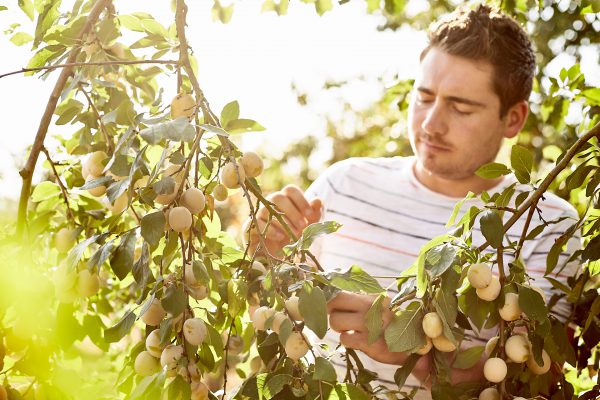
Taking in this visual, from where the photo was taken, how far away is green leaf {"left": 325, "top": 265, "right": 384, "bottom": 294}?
964mm

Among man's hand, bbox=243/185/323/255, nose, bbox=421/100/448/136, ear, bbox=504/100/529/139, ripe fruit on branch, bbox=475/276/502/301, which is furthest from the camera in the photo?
ear, bbox=504/100/529/139

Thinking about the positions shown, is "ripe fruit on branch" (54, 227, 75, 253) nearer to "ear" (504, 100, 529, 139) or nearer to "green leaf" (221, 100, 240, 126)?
"green leaf" (221, 100, 240, 126)

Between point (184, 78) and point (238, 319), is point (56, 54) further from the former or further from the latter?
point (238, 319)

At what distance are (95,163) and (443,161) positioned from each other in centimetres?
109

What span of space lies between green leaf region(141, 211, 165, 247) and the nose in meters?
1.15

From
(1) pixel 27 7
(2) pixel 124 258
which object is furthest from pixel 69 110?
(2) pixel 124 258

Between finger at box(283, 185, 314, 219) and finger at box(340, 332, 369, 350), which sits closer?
finger at box(340, 332, 369, 350)

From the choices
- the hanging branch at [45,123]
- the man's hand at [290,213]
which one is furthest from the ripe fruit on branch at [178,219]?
the man's hand at [290,213]

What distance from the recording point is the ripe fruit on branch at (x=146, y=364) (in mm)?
1068

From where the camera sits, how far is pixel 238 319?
1.35 m

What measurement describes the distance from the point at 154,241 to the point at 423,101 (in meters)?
1.27

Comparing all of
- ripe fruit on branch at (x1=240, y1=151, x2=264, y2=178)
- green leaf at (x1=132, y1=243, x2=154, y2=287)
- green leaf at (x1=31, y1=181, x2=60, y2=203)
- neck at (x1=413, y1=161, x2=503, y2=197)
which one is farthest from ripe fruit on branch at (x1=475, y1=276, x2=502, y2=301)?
neck at (x1=413, y1=161, x2=503, y2=197)

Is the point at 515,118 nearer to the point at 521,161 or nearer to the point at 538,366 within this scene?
the point at 521,161

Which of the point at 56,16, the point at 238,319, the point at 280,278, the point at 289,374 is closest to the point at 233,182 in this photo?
the point at 280,278
